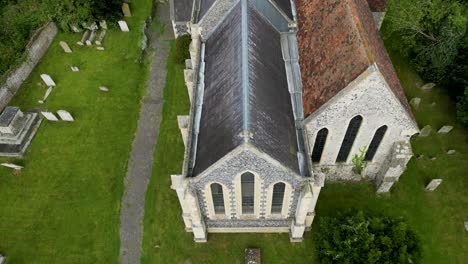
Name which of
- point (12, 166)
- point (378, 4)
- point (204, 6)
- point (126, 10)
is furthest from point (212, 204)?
point (126, 10)

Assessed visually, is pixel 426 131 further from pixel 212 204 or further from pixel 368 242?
pixel 212 204

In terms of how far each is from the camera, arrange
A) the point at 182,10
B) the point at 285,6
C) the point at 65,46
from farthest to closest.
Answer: the point at 65,46 → the point at 182,10 → the point at 285,6

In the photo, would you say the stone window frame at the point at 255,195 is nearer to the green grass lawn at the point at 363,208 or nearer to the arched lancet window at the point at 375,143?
the green grass lawn at the point at 363,208

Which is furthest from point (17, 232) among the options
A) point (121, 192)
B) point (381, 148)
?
point (381, 148)

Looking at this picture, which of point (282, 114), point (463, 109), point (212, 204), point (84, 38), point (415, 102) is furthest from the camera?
point (84, 38)

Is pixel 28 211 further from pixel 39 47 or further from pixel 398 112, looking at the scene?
pixel 398 112

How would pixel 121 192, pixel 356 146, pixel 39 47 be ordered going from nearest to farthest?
pixel 356 146 → pixel 121 192 → pixel 39 47

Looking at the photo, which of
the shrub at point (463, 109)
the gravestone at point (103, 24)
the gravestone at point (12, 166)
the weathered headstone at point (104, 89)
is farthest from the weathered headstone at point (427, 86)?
the gravestone at point (12, 166)
